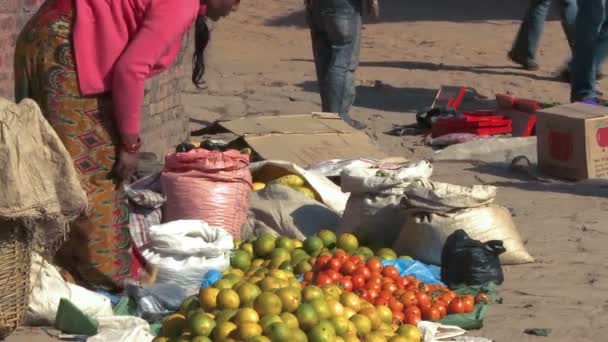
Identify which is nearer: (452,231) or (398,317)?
(398,317)

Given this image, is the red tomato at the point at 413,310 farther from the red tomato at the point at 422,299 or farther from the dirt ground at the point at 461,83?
the dirt ground at the point at 461,83

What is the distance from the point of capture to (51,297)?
4840mm

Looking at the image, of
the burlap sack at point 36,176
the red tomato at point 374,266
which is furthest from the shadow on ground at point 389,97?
the burlap sack at point 36,176

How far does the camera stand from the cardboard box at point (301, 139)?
7.09 m

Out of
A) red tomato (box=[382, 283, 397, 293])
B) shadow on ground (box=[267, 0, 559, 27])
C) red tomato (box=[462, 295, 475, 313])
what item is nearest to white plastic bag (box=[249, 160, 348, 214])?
red tomato (box=[382, 283, 397, 293])

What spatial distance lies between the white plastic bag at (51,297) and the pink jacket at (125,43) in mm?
712

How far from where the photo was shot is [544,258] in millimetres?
5914

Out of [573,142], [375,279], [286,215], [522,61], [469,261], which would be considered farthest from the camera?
[522,61]

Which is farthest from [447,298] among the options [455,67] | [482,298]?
[455,67]

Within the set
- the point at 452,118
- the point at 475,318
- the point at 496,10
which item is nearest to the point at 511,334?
the point at 475,318

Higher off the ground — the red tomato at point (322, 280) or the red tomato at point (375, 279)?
the red tomato at point (322, 280)

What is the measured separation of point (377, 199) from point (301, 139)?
5.00 feet

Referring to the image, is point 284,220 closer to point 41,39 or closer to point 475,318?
point 475,318

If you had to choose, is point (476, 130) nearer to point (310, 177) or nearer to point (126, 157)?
point (310, 177)
